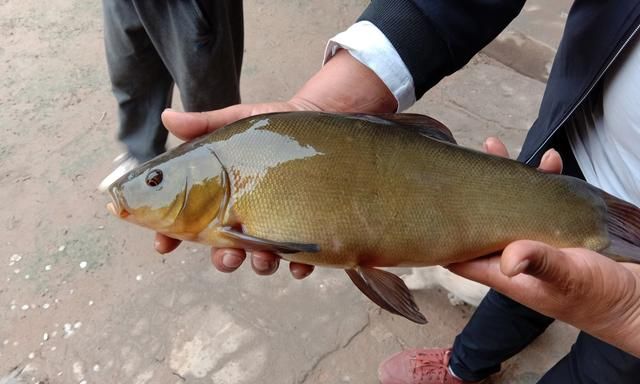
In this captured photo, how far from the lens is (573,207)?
1.27 m

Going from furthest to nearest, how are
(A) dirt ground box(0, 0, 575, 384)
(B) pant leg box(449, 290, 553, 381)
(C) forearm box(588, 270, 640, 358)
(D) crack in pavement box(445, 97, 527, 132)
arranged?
1. (D) crack in pavement box(445, 97, 527, 132)
2. (A) dirt ground box(0, 0, 575, 384)
3. (B) pant leg box(449, 290, 553, 381)
4. (C) forearm box(588, 270, 640, 358)

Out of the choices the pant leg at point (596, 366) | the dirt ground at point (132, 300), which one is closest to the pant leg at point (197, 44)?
the dirt ground at point (132, 300)

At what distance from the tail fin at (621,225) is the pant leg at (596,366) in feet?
0.87

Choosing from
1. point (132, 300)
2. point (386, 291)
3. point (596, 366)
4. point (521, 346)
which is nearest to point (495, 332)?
point (521, 346)

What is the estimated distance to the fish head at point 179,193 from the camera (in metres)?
1.22

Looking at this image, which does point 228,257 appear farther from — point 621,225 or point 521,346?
point 521,346

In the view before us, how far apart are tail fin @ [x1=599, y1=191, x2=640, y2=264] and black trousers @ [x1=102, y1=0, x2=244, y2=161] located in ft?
4.66

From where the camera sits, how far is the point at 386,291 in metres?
1.25

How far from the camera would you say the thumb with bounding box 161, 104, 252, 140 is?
4.30 ft

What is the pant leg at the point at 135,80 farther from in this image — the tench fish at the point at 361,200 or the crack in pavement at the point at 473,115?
the crack in pavement at the point at 473,115

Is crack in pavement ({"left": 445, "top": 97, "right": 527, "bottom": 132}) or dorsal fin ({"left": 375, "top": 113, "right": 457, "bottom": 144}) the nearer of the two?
dorsal fin ({"left": 375, "top": 113, "right": 457, "bottom": 144})

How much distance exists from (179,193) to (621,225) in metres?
0.96

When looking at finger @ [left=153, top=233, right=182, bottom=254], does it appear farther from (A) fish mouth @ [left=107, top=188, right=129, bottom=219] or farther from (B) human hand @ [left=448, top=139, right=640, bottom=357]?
(B) human hand @ [left=448, top=139, right=640, bottom=357]

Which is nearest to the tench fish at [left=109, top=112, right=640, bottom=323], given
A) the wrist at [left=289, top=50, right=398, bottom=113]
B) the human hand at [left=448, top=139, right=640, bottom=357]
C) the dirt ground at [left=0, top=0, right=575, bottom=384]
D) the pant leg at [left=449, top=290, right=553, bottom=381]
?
the human hand at [left=448, top=139, right=640, bottom=357]
